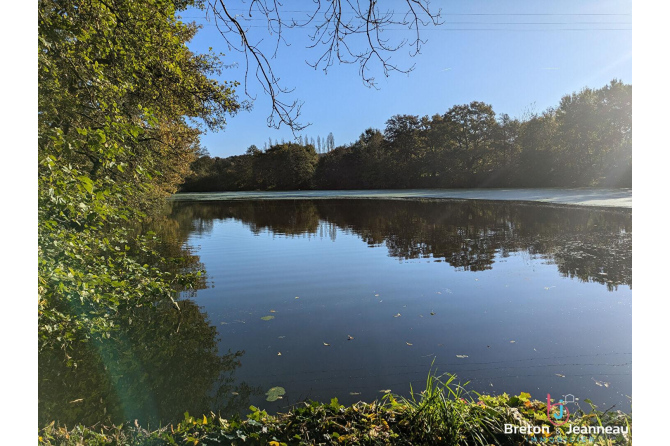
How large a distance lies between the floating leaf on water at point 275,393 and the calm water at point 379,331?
5cm

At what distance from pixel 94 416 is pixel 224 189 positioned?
49.2ft

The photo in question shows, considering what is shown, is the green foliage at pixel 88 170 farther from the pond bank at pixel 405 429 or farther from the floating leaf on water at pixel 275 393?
the floating leaf on water at pixel 275 393

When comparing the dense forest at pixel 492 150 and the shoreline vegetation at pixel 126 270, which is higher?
the dense forest at pixel 492 150

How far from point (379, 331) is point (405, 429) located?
2.11m

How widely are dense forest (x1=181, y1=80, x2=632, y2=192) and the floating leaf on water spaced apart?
12.8 meters

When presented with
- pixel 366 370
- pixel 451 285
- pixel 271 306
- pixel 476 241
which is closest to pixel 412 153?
pixel 476 241

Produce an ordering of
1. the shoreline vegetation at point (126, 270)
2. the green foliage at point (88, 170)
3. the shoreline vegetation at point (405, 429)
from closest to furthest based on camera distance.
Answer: the shoreline vegetation at point (405, 429) → the shoreline vegetation at point (126, 270) → the green foliage at point (88, 170)

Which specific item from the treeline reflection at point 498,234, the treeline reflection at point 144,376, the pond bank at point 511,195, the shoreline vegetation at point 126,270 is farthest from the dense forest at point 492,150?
the treeline reflection at point 144,376

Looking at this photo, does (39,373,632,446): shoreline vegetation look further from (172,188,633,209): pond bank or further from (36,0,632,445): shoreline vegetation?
(172,188,633,209): pond bank

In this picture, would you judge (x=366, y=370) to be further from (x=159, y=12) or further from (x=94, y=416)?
(x=159, y=12)

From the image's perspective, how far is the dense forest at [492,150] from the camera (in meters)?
18.8

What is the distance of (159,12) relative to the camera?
4.85 meters

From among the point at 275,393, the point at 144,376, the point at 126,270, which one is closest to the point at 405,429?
the point at 275,393

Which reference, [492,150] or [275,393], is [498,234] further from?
[492,150]
